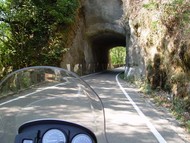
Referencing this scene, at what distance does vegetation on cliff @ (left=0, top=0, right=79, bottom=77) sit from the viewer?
79.9 feet

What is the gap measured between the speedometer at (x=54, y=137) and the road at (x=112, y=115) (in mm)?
195

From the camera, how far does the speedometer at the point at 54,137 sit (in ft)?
9.34

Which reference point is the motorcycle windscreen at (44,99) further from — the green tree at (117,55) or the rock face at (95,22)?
the green tree at (117,55)

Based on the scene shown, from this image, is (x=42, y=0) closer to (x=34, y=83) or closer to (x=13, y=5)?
(x=13, y=5)

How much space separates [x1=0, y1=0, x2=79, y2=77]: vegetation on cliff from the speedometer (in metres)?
21.6

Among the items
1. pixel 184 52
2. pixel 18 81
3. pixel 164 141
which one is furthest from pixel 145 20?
pixel 18 81

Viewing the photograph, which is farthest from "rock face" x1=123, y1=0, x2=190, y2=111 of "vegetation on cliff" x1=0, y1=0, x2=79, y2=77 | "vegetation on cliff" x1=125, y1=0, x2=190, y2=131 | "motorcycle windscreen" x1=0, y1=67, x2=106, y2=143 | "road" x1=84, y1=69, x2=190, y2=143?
"vegetation on cliff" x1=0, y1=0, x2=79, y2=77

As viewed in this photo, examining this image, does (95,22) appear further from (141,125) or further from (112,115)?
(141,125)

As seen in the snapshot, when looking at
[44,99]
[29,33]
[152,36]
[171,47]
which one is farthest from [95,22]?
[44,99]

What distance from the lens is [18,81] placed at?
316cm

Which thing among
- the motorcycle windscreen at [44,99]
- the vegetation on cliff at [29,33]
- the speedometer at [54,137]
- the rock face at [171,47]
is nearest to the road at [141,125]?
the rock face at [171,47]

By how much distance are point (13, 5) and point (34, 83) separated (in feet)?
73.7

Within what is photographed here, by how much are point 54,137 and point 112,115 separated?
656 cm

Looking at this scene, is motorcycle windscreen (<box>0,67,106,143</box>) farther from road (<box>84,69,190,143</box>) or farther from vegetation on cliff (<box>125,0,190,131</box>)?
vegetation on cliff (<box>125,0,190,131</box>)
